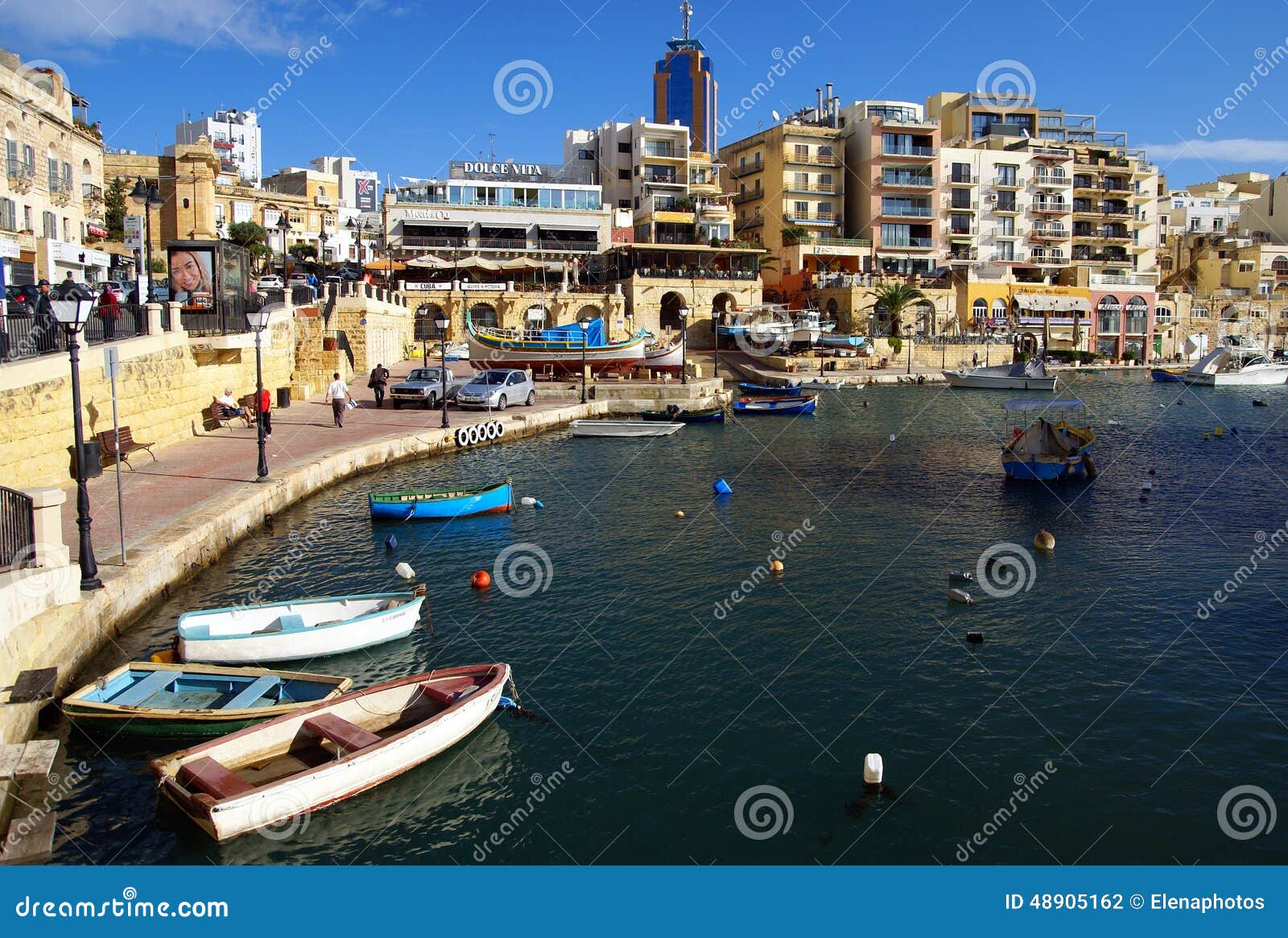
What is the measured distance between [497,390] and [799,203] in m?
44.8

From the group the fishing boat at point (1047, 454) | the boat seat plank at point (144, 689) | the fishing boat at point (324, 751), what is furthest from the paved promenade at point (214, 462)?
the fishing boat at point (1047, 454)

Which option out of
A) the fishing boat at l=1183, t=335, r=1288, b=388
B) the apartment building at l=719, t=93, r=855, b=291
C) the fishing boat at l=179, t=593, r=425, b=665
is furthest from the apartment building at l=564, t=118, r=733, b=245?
the fishing boat at l=179, t=593, r=425, b=665

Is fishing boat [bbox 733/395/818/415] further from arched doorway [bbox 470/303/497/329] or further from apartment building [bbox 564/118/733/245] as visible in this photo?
apartment building [bbox 564/118/733/245]

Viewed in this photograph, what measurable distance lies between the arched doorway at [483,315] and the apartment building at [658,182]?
13.2 m

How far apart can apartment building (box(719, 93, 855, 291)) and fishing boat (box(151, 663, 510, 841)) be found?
6459cm

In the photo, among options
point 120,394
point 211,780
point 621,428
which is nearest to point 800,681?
point 211,780

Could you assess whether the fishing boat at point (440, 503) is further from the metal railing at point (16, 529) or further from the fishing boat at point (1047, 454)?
the fishing boat at point (1047, 454)

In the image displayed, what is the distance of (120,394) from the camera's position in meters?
20.9

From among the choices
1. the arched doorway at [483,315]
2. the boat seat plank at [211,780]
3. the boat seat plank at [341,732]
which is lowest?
the boat seat plank at [211,780]

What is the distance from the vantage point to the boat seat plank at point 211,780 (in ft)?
28.4

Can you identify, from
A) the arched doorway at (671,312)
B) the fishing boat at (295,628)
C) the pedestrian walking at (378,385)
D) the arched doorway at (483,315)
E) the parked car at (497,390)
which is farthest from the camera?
the arched doorway at (671,312)

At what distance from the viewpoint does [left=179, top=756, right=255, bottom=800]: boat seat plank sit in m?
8.66

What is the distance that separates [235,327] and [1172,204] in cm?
9617

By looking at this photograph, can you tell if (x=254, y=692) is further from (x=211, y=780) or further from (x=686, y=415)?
(x=686, y=415)
